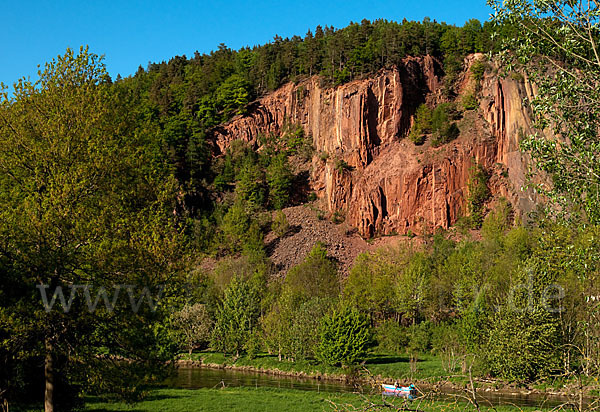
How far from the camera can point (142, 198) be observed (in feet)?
49.9

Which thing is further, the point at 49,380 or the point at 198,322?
the point at 198,322

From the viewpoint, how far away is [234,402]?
2814cm

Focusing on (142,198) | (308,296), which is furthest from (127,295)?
(308,296)

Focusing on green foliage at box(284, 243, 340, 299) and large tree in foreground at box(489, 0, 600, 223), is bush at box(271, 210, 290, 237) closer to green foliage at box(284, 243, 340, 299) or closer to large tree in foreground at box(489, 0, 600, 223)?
green foliage at box(284, 243, 340, 299)

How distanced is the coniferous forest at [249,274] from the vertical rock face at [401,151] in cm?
519

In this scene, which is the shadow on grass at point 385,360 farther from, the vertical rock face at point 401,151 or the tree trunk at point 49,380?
the vertical rock face at point 401,151

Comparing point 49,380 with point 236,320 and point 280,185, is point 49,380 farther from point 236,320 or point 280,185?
point 280,185

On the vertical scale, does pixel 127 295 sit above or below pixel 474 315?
above

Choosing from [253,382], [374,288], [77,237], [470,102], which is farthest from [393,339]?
[470,102]

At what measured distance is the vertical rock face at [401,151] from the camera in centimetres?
9719

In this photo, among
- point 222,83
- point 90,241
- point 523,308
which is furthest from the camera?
point 222,83

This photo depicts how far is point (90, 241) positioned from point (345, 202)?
9247 centimetres

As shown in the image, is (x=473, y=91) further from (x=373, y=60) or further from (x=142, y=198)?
(x=142, y=198)

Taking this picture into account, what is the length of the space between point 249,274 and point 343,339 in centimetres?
3582
